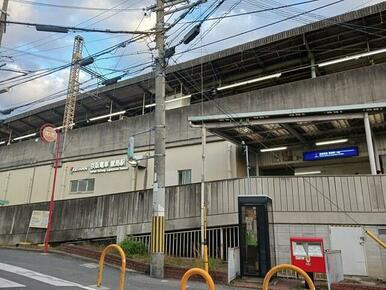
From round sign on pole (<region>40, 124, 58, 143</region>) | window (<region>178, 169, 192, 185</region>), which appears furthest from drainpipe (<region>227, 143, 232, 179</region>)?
round sign on pole (<region>40, 124, 58, 143</region>)

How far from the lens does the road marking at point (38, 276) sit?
871 centimetres

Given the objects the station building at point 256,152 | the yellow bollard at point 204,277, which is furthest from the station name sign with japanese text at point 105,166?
the yellow bollard at point 204,277

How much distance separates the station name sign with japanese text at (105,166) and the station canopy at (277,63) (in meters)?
4.09

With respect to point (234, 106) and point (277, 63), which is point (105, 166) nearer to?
point (234, 106)

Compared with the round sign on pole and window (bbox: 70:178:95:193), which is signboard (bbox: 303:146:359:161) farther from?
window (bbox: 70:178:95:193)

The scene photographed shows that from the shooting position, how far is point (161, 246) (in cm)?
1129

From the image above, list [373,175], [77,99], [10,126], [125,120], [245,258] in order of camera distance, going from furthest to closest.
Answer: [10,126] → [77,99] → [125,120] → [373,175] → [245,258]

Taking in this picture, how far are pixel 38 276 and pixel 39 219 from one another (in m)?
9.30

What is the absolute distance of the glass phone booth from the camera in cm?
1079

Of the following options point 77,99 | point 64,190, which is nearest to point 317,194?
point 64,190

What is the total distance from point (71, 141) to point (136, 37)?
12917mm

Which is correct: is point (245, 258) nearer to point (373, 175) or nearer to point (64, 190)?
point (373, 175)

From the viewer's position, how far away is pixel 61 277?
9812mm

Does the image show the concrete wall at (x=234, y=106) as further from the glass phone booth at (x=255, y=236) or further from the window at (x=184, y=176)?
the glass phone booth at (x=255, y=236)
